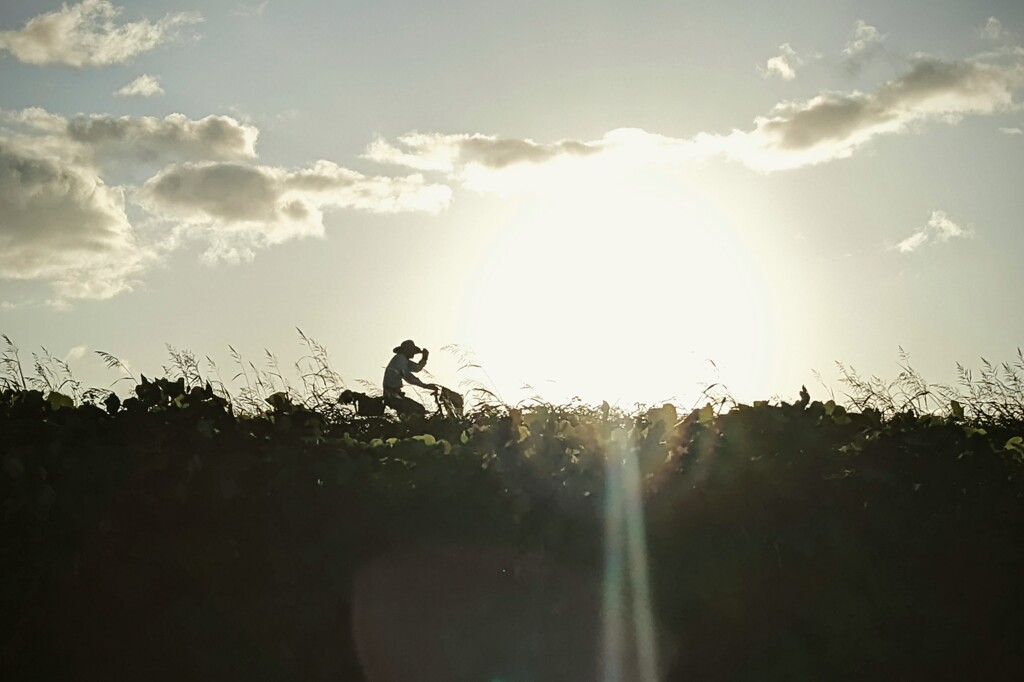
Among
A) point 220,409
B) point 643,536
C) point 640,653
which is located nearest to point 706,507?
point 643,536

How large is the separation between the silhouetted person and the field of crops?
4844mm

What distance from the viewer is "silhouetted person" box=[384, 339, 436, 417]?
1265 cm

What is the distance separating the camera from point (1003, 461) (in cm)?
679

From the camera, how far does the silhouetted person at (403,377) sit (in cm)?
1265

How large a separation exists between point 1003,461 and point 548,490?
120 inches

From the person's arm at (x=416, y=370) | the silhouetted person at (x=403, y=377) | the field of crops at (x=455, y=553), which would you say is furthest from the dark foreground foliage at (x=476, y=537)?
the person's arm at (x=416, y=370)

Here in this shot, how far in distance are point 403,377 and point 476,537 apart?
29.7ft

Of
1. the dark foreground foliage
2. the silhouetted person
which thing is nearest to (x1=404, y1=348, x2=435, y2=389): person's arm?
the silhouetted person

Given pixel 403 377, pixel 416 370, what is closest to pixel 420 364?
pixel 416 370

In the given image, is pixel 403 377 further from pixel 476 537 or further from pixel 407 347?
pixel 476 537

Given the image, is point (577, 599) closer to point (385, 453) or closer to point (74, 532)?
point (385, 453)

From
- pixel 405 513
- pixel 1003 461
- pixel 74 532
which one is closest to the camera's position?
pixel 74 532

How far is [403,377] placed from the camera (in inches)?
591

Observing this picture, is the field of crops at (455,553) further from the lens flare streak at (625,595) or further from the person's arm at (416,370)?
the person's arm at (416,370)
